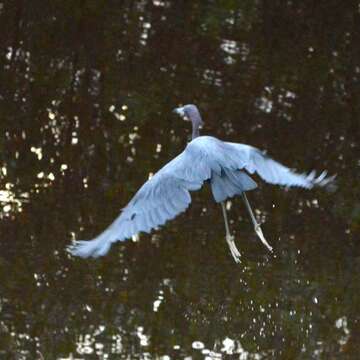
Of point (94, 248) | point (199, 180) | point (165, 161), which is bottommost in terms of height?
point (94, 248)

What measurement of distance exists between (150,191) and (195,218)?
2750 mm

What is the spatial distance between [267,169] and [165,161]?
3.20 meters

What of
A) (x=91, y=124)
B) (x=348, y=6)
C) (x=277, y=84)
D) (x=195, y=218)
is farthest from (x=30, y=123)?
(x=348, y=6)

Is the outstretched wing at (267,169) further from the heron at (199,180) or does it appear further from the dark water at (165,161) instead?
the dark water at (165,161)

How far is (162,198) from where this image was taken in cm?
569

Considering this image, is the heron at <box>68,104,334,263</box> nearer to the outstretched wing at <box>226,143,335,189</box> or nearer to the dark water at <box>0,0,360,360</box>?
the outstretched wing at <box>226,143,335,189</box>

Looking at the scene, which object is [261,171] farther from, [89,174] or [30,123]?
[30,123]

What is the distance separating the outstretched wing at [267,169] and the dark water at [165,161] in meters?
1.41

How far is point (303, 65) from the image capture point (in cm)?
1148

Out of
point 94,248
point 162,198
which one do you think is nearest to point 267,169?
point 162,198

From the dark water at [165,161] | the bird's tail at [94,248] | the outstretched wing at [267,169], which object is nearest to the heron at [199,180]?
the outstretched wing at [267,169]

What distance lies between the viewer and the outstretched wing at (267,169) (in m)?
5.71

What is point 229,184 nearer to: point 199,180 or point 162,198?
point 199,180

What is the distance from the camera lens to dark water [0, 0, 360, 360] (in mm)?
7035
